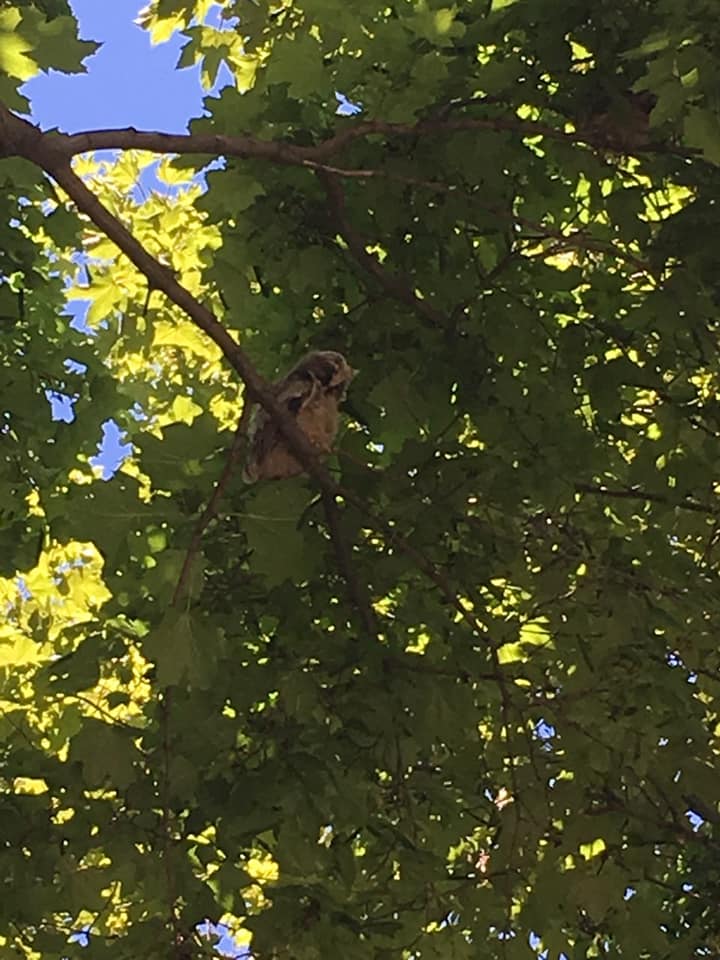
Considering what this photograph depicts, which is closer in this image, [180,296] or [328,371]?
[180,296]

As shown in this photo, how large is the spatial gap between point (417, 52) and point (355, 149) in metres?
0.42

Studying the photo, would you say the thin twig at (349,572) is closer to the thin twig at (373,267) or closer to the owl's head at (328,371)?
the owl's head at (328,371)

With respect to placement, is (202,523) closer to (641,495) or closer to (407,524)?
(407,524)

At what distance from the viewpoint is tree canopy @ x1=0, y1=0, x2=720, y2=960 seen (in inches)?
123

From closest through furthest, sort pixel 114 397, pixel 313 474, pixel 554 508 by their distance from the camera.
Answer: pixel 313 474 < pixel 554 508 < pixel 114 397

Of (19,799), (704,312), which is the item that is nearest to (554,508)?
(704,312)

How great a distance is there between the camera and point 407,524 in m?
A: 3.42

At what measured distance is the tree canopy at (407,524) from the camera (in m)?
3.13

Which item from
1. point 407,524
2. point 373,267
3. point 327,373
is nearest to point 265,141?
point 373,267

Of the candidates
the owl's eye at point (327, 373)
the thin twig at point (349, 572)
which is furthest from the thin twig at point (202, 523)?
the owl's eye at point (327, 373)

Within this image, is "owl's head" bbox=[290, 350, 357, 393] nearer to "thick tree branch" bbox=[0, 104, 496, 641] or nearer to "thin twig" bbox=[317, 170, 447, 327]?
"thin twig" bbox=[317, 170, 447, 327]

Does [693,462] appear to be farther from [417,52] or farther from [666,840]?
[417,52]

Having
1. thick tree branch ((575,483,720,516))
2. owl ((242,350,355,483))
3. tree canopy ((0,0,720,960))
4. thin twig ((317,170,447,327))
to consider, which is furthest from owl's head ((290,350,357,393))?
thick tree branch ((575,483,720,516))

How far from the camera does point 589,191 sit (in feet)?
14.5
